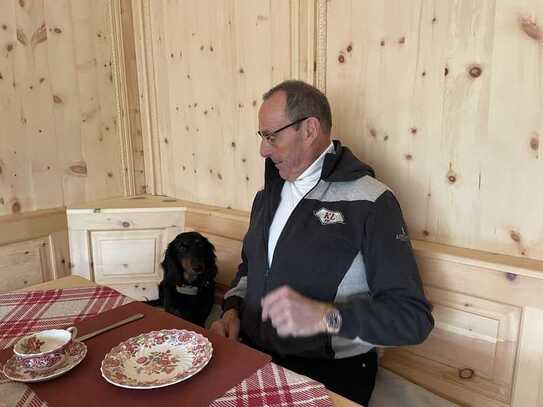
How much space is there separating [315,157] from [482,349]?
0.75m

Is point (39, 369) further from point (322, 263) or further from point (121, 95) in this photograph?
point (121, 95)

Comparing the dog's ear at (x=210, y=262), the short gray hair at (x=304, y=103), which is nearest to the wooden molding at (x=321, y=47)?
the short gray hair at (x=304, y=103)

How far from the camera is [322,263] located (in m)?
1.18

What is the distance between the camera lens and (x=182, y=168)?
228 cm

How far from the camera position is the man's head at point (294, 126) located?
1.29 m

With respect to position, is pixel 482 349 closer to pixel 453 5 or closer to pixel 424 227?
pixel 424 227

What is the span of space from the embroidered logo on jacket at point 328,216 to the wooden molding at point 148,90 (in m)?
1.44

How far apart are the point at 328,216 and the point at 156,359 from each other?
23.8 inches

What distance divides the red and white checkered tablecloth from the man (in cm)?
15

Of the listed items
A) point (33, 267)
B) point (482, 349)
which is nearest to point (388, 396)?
point (482, 349)

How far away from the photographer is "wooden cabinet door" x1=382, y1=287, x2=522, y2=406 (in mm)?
1201

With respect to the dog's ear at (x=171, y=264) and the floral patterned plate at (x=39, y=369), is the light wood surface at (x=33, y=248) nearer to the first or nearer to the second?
the dog's ear at (x=171, y=264)

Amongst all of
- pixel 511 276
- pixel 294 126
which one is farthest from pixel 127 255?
pixel 511 276

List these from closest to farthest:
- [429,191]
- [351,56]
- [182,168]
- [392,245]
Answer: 1. [392,245]
2. [429,191]
3. [351,56]
4. [182,168]
